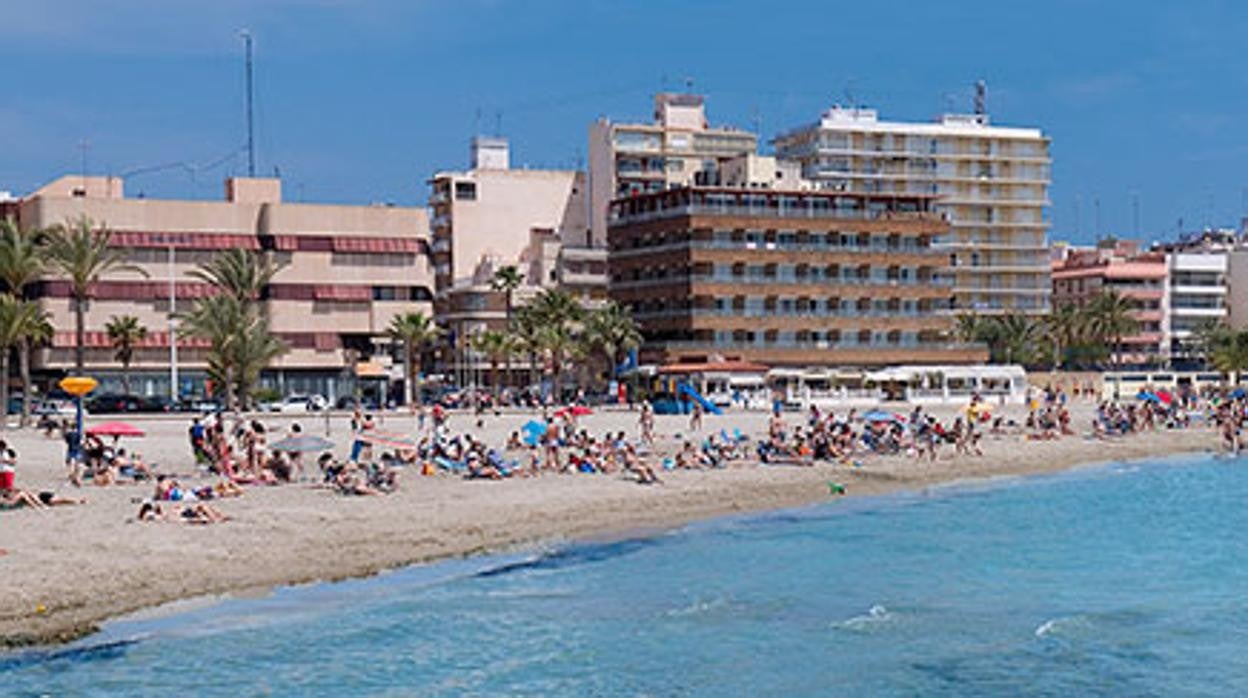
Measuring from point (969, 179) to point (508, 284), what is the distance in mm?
46588

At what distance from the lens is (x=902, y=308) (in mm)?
98438

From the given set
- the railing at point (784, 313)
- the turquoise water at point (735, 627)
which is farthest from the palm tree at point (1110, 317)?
the turquoise water at point (735, 627)

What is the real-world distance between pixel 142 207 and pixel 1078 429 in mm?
50632

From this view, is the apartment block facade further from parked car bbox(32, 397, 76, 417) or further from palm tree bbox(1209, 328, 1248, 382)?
parked car bbox(32, 397, 76, 417)

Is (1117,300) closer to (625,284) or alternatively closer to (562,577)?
(625,284)

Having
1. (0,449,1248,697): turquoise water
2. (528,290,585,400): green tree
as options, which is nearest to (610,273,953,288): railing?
(528,290,585,400): green tree

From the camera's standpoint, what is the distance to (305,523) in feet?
100

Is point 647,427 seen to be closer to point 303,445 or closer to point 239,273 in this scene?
point 303,445

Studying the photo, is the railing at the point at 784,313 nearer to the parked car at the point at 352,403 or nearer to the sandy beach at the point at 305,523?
the parked car at the point at 352,403

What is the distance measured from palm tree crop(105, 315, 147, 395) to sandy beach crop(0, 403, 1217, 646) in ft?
92.9

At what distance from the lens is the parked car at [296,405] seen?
7388 centimetres

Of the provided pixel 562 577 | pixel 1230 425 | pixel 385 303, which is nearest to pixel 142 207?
pixel 385 303

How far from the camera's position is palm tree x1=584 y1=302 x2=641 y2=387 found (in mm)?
89812

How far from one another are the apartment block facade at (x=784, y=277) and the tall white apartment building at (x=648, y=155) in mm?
15503
